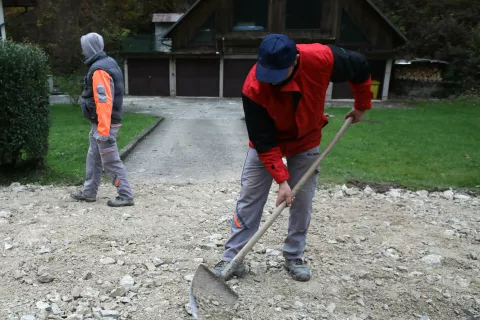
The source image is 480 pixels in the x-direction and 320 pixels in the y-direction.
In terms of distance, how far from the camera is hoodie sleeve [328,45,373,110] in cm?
288

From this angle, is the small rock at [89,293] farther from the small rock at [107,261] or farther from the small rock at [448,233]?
the small rock at [448,233]

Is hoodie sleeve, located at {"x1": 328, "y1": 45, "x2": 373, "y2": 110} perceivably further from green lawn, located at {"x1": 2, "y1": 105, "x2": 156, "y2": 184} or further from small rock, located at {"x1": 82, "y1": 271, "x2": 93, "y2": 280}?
green lawn, located at {"x1": 2, "y1": 105, "x2": 156, "y2": 184}

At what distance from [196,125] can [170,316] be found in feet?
32.4

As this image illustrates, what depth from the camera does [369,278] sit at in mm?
3254

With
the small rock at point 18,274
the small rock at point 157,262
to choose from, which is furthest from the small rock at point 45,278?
the small rock at point 157,262

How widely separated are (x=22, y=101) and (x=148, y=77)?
19776mm

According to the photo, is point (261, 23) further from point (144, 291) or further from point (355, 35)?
point (144, 291)

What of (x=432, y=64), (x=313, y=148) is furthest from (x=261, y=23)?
(x=313, y=148)

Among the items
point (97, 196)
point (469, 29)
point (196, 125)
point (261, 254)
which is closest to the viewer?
point (261, 254)

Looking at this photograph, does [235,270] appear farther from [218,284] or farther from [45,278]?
[45,278]

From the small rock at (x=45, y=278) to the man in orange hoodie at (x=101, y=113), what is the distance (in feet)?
5.26

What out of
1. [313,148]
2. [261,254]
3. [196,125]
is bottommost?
[196,125]

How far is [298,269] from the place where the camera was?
323cm

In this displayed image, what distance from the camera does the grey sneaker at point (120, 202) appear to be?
468 centimetres
